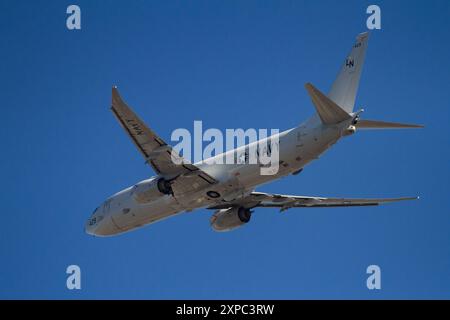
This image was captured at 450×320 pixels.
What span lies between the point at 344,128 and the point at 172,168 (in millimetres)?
8772

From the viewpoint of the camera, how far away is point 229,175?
46969 mm

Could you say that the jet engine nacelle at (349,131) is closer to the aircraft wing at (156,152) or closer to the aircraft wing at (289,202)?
the aircraft wing at (156,152)

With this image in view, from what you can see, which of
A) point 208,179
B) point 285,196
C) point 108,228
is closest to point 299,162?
point 208,179

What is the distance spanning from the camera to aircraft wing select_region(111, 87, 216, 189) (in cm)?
4200

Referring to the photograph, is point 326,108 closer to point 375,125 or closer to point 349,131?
point 349,131

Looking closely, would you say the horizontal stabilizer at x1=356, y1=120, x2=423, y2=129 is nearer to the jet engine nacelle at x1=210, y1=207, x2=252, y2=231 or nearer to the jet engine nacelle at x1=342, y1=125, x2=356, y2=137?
the jet engine nacelle at x1=342, y1=125, x2=356, y2=137

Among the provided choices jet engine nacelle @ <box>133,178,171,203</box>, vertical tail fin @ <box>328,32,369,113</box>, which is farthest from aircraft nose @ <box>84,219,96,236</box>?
vertical tail fin @ <box>328,32,369,113</box>

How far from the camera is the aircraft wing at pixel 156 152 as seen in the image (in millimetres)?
42000

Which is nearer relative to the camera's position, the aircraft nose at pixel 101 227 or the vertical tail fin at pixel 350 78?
the vertical tail fin at pixel 350 78

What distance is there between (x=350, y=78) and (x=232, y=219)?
38.0 feet

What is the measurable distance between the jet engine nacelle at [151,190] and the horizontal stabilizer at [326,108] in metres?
8.71

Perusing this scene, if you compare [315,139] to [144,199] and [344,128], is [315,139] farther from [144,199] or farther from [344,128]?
[144,199]

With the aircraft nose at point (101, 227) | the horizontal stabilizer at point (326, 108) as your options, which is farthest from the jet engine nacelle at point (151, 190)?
the horizontal stabilizer at point (326, 108)

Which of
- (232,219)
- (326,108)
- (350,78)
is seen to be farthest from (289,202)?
(326,108)
